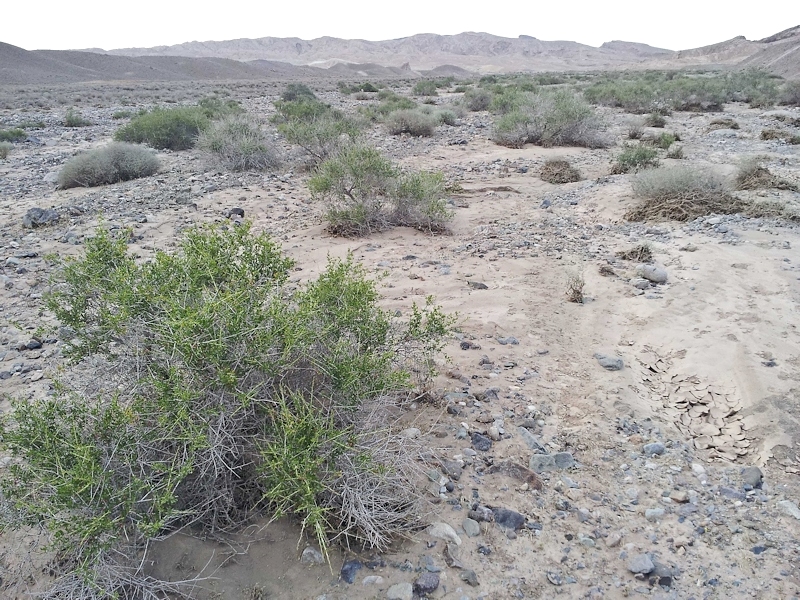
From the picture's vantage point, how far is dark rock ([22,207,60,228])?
704cm

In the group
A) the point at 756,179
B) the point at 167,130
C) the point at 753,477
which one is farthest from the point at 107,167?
the point at 756,179

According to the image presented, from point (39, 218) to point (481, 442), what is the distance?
6.82 metres

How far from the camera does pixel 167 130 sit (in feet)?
39.8

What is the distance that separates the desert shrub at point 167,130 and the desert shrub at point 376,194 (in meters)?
6.40

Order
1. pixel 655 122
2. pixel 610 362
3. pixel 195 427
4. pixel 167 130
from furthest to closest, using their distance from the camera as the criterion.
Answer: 1. pixel 655 122
2. pixel 167 130
3. pixel 610 362
4. pixel 195 427

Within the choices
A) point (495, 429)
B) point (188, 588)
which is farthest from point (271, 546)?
point (495, 429)

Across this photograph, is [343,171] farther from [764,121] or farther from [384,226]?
[764,121]

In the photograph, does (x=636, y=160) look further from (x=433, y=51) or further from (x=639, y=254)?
(x=433, y=51)

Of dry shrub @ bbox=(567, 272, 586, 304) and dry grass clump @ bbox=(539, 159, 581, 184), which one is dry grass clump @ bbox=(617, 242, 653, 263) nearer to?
dry shrub @ bbox=(567, 272, 586, 304)

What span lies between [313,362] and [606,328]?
10.0ft

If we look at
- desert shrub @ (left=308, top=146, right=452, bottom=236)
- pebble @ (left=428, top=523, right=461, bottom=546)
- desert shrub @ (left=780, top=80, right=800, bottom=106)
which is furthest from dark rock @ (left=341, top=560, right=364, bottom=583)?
desert shrub @ (left=780, top=80, right=800, bottom=106)

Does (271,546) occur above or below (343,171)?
below

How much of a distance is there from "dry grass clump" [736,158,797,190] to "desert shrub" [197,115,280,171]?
803 cm

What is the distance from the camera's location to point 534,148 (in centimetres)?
1231
